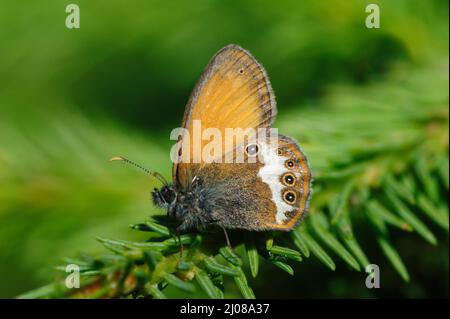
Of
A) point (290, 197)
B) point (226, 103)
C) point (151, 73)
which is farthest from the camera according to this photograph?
point (151, 73)

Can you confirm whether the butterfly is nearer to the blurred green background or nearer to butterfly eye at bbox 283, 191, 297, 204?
butterfly eye at bbox 283, 191, 297, 204

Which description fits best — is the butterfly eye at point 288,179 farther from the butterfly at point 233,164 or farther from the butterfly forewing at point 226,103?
the butterfly forewing at point 226,103

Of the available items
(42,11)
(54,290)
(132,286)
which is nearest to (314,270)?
(132,286)

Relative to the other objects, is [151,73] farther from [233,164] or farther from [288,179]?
[288,179]

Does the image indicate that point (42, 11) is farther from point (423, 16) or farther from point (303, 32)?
point (423, 16)

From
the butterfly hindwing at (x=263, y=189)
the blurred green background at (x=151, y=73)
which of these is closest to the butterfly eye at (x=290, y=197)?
the butterfly hindwing at (x=263, y=189)

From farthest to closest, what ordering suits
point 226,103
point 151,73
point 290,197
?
point 151,73 < point 226,103 < point 290,197

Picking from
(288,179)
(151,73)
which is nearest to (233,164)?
(288,179)
